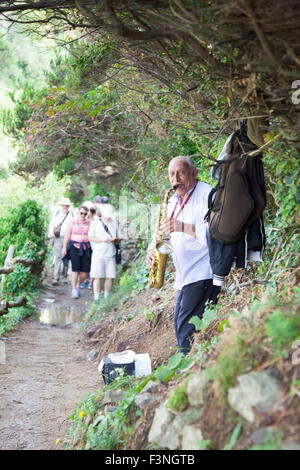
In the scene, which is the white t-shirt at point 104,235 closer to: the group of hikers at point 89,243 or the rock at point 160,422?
the group of hikers at point 89,243

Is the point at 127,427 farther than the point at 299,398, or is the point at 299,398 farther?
the point at 127,427

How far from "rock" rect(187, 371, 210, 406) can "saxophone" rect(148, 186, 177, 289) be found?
1.93m

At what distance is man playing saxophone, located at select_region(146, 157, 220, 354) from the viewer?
4184 mm

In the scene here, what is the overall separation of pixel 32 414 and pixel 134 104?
4.58 metres

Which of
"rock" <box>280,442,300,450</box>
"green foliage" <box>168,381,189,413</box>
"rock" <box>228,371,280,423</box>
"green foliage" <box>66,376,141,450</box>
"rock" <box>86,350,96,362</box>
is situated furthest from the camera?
"rock" <box>86,350,96,362</box>

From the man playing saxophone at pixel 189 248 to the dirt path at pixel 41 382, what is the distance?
4.55 ft

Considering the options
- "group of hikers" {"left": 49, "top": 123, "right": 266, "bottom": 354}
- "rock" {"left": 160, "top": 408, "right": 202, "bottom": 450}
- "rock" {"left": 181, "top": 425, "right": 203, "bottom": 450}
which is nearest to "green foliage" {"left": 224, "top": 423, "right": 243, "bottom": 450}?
"rock" {"left": 181, "top": 425, "right": 203, "bottom": 450}

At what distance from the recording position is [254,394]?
2.25 meters

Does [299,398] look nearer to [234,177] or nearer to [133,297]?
[234,177]

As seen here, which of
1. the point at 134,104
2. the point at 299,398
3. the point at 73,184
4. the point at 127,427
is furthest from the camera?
the point at 73,184

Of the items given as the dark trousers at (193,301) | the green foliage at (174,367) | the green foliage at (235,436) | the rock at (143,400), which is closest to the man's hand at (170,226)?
the dark trousers at (193,301)

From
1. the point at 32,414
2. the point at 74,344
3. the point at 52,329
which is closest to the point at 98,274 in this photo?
the point at 52,329

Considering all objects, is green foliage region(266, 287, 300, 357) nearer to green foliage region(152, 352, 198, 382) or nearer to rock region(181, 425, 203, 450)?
rock region(181, 425, 203, 450)

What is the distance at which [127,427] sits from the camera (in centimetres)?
312
